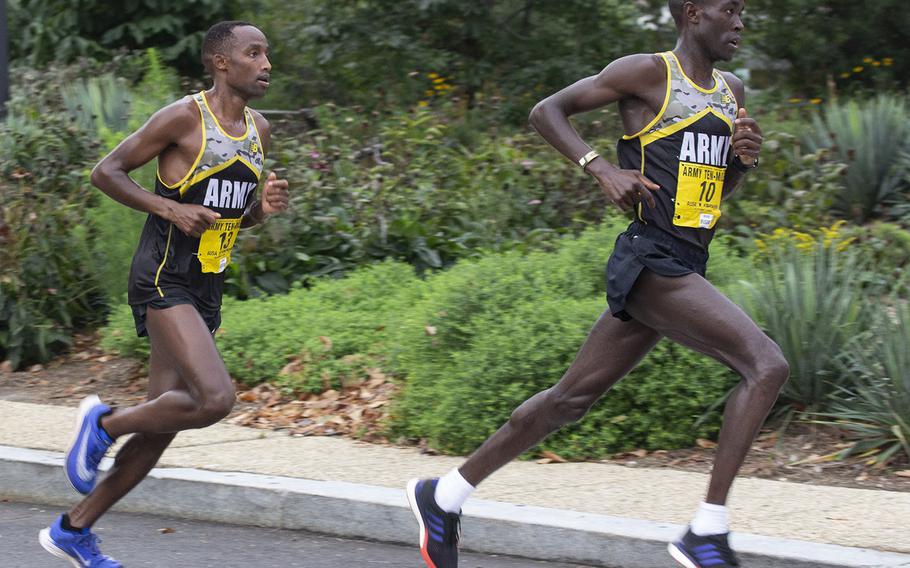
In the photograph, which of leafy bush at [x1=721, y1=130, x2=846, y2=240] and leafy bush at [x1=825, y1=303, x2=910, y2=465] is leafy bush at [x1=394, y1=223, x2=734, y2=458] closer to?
Answer: leafy bush at [x1=825, y1=303, x2=910, y2=465]

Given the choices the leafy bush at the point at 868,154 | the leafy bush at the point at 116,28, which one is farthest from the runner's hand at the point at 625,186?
the leafy bush at the point at 116,28

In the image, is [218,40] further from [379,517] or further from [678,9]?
[379,517]

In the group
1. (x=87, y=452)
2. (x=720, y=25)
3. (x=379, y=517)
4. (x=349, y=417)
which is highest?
(x=720, y=25)

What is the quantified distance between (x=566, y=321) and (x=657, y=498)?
4.09ft

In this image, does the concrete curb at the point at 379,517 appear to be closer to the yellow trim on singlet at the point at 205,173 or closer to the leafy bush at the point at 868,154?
the yellow trim on singlet at the point at 205,173

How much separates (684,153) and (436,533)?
5.12 ft

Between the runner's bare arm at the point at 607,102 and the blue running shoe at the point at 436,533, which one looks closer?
the runner's bare arm at the point at 607,102

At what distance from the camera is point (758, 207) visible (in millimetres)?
8742

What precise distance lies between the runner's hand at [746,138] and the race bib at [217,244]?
1780mm

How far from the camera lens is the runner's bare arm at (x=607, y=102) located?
4.20 m

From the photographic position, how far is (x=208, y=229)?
4547 mm

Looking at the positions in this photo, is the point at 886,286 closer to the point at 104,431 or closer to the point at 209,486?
the point at 209,486

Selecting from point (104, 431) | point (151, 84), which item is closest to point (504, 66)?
point (151, 84)

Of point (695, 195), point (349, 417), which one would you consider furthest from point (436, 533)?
point (349, 417)
